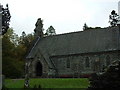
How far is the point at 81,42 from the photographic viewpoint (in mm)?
59750

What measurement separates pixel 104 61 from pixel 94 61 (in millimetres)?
1980

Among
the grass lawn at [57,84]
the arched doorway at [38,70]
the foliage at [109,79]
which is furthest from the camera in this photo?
the arched doorway at [38,70]

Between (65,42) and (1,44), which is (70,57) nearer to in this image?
(65,42)

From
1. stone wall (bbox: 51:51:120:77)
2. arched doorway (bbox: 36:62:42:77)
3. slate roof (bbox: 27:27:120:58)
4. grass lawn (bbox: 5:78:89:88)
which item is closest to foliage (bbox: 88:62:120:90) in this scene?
grass lawn (bbox: 5:78:89:88)

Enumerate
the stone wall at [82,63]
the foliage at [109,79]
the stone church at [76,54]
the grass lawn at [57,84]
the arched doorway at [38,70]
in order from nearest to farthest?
1. the foliage at [109,79]
2. the grass lawn at [57,84]
3. the stone wall at [82,63]
4. the stone church at [76,54]
5. the arched doorway at [38,70]

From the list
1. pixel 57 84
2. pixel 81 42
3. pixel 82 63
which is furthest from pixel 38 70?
pixel 57 84

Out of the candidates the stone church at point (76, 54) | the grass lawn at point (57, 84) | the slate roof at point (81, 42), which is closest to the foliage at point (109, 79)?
the grass lawn at point (57, 84)

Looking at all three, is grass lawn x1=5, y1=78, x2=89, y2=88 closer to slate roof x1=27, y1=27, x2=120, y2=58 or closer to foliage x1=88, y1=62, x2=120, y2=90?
foliage x1=88, y1=62, x2=120, y2=90

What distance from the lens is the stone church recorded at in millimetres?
54688

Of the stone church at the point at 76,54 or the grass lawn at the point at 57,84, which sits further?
the stone church at the point at 76,54

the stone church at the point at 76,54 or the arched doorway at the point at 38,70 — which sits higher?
the stone church at the point at 76,54

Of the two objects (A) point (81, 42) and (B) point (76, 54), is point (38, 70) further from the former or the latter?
(A) point (81, 42)

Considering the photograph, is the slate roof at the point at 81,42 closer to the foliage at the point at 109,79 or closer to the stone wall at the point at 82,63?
the stone wall at the point at 82,63

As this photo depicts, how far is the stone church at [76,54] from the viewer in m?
54.7
